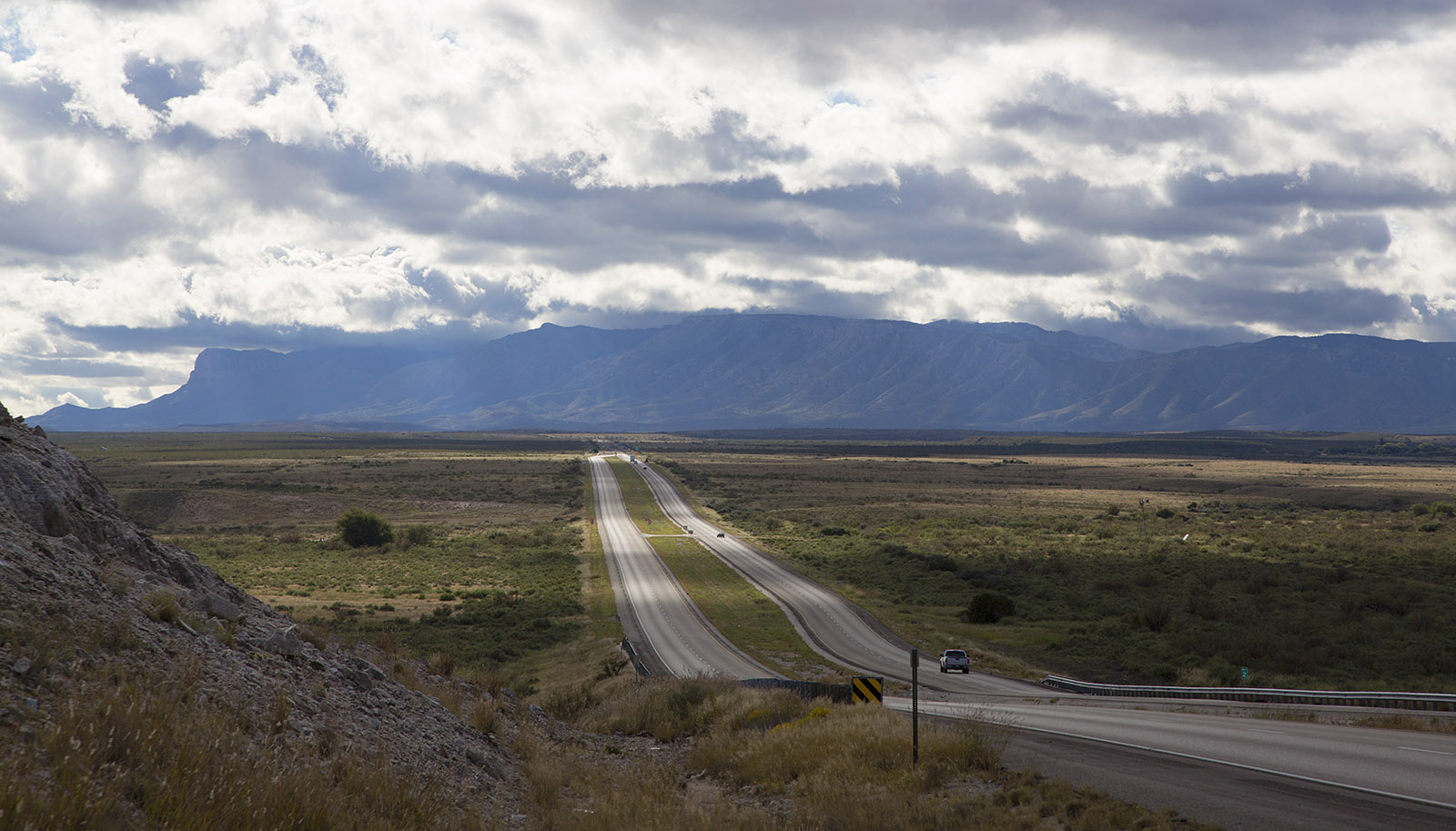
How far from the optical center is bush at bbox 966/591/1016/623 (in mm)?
45375

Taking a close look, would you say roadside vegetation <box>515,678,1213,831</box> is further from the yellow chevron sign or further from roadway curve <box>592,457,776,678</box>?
roadway curve <box>592,457,776,678</box>

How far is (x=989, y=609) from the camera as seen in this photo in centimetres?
4550

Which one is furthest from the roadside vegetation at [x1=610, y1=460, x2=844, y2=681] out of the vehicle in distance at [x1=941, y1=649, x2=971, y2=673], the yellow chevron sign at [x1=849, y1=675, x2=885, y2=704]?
the yellow chevron sign at [x1=849, y1=675, x2=885, y2=704]

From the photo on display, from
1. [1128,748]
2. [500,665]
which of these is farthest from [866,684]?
[500,665]

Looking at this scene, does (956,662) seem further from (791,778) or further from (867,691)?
(791,778)

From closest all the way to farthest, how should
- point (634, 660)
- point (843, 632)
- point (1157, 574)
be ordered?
1. point (634, 660)
2. point (843, 632)
3. point (1157, 574)

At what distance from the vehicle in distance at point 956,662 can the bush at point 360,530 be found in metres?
49.2

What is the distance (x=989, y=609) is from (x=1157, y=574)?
1509cm

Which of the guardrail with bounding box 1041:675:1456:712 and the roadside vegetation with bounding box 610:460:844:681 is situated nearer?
the guardrail with bounding box 1041:675:1456:712

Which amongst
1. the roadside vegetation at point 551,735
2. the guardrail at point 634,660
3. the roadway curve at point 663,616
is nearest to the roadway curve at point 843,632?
the roadside vegetation at point 551,735

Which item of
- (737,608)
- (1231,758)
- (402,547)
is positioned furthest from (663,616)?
(1231,758)

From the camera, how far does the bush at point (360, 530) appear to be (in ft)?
219

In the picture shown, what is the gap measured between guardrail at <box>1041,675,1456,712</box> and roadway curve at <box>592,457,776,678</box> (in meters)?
11.6

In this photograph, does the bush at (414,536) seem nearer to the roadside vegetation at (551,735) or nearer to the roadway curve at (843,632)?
the roadside vegetation at (551,735)
